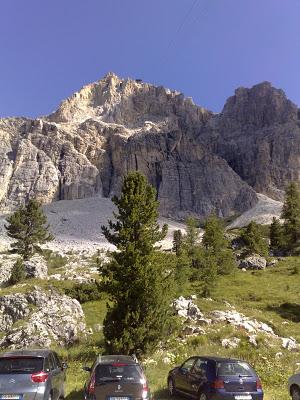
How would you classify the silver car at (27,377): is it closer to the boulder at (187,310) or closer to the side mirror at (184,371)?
the side mirror at (184,371)

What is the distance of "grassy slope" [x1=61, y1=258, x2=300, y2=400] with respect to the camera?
747 inches

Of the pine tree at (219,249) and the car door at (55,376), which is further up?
the pine tree at (219,249)

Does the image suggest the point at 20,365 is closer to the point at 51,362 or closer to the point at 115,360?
the point at 51,362

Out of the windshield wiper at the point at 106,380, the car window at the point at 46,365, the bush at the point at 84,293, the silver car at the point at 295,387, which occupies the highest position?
the bush at the point at 84,293

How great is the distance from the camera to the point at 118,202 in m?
25.5

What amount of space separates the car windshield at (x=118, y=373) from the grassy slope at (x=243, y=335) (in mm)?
3858

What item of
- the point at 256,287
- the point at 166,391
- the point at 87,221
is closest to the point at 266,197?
the point at 87,221

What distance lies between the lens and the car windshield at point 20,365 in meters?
11.5

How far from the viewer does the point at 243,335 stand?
2603 centimetres

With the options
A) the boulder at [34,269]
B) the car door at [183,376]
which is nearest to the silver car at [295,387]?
the car door at [183,376]

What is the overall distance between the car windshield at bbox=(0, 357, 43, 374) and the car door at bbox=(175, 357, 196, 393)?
5903 mm

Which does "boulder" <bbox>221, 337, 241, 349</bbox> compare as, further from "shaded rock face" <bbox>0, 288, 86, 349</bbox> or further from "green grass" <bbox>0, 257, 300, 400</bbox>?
"shaded rock face" <bbox>0, 288, 86, 349</bbox>

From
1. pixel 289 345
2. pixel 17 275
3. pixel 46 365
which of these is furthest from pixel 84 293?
pixel 46 365

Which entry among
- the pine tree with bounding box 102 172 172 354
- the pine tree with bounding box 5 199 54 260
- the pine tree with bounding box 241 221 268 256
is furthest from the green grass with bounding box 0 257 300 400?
the pine tree with bounding box 5 199 54 260
